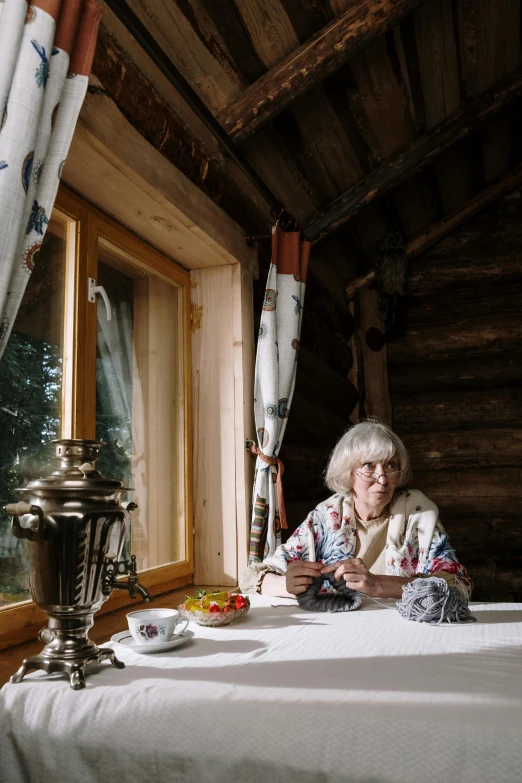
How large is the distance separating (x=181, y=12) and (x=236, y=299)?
3.63 ft

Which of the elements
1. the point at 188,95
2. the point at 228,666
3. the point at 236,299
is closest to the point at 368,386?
the point at 236,299

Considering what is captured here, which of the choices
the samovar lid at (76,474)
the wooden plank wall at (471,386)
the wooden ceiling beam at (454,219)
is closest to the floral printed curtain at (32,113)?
the samovar lid at (76,474)

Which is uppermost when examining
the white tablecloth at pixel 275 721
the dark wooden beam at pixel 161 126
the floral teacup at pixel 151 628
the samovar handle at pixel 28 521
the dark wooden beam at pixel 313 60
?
the dark wooden beam at pixel 313 60

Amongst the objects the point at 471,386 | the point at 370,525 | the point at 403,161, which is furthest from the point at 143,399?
the point at 471,386

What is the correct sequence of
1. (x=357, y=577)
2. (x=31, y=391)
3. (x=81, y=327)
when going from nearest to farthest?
(x=357, y=577)
(x=31, y=391)
(x=81, y=327)

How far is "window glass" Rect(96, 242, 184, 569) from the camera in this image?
7.31 feet

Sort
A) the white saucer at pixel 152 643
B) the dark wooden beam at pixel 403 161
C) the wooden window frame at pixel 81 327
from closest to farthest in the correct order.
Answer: the white saucer at pixel 152 643 < the wooden window frame at pixel 81 327 < the dark wooden beam at pixel 403 161

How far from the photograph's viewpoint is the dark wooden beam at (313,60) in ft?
8.29

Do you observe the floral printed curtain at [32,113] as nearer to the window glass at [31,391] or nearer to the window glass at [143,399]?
the window glass at [31,391]

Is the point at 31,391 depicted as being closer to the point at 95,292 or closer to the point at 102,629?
the point at 95,292

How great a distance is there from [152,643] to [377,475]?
1.12m

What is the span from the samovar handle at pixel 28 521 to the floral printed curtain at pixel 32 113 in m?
0.33

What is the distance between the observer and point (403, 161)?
3.57 metres

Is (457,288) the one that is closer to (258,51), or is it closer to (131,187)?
(258,51)
